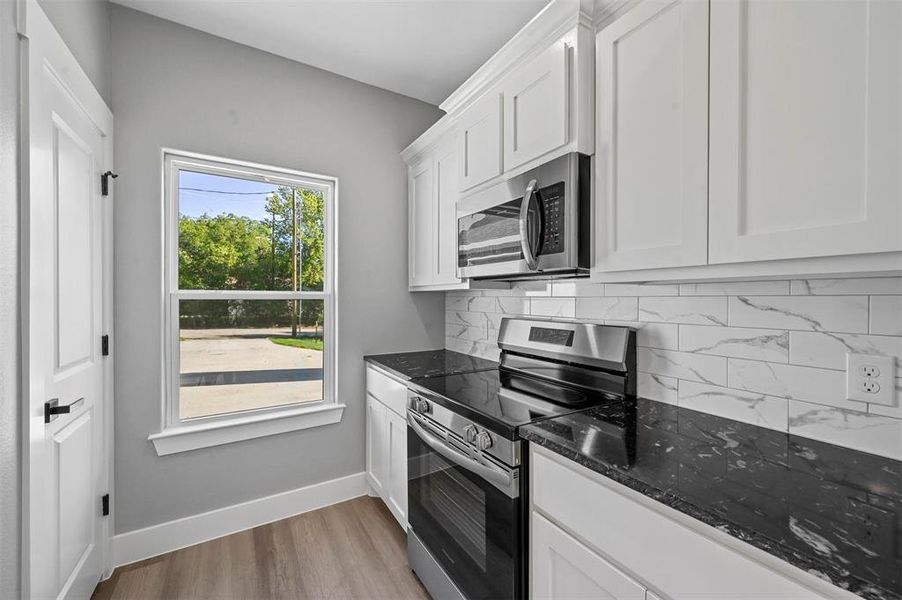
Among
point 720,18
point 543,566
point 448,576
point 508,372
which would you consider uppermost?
point 720,18

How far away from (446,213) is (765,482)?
1.89 meters

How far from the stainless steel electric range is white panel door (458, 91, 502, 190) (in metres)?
0.80

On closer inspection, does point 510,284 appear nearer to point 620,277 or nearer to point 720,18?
point 620,277

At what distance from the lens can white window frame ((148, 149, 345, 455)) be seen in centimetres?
214

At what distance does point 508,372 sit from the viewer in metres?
2.17

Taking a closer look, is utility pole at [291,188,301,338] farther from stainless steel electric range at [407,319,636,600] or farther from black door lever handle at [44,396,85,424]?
black door lever handle at [44,396,85,424]

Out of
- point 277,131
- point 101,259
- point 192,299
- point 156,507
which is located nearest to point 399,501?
point 156,507

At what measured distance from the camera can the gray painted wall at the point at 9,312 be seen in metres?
1.11

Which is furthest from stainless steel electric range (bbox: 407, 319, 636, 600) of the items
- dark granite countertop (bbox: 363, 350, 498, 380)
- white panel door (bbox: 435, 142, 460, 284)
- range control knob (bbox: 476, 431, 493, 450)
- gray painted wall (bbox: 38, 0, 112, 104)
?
gray painted wall (bbox: 38, 0, 112, 104)

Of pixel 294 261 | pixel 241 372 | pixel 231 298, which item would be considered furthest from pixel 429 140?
pixel 241 372

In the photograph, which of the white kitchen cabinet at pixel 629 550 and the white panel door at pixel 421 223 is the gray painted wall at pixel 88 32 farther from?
the white kitchen cabinet at pixel 629 550

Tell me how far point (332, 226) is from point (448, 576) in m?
2.05

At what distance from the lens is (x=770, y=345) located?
4.14 ft

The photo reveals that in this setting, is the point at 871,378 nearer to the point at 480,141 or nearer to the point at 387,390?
the point at 480,141
